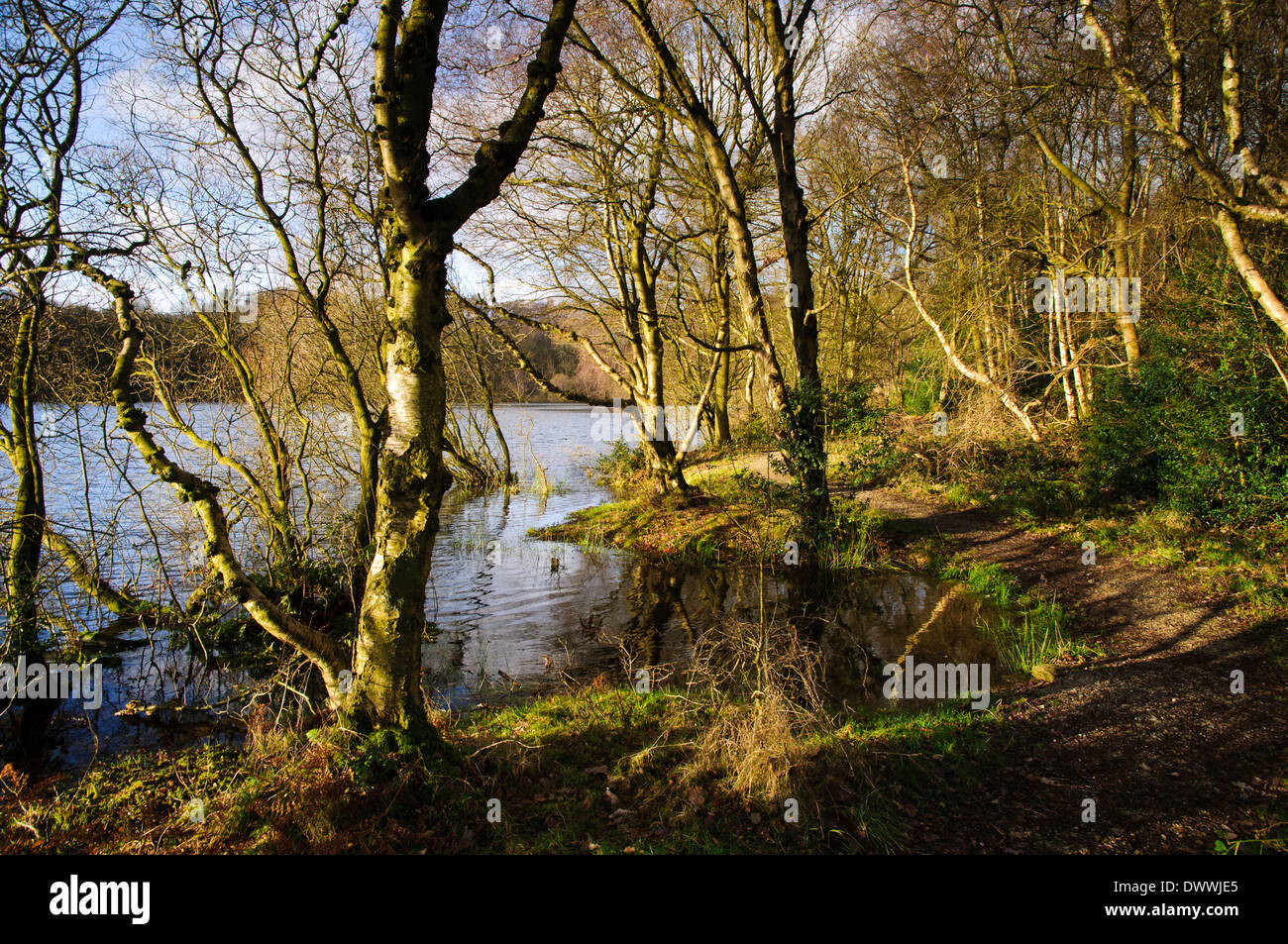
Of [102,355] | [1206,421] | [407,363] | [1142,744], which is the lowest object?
[1142,744]

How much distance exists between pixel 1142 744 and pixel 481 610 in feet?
26.0

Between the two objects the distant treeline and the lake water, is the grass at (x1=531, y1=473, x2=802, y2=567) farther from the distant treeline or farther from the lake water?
the distant treeline

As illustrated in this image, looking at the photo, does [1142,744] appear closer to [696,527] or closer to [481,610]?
[481,610]

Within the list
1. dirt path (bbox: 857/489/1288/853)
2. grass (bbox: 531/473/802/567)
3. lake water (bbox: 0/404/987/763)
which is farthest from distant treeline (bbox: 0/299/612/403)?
dirt path (bbox: 857/489/1288/853)

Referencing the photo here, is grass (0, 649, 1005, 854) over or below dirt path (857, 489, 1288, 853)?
over

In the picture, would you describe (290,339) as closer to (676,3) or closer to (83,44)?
(83,44)

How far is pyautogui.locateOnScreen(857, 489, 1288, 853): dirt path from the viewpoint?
397 centimetres

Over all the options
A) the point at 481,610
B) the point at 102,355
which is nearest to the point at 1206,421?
the point at 481,610

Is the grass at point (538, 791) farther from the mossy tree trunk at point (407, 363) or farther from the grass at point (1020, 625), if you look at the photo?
the grass at point (1020, 625)

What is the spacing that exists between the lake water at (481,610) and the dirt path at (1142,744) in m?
1.59

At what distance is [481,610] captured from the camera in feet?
32.9

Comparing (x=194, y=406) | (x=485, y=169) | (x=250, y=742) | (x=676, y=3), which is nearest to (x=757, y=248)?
(x=676, y=3)

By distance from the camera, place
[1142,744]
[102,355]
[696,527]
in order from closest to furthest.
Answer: [1142,744] → [102,355] → [696,527]

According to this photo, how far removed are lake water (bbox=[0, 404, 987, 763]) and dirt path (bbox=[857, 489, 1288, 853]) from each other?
159 centimetres
